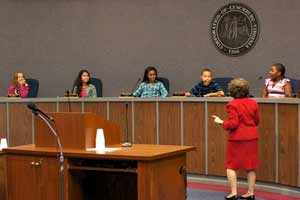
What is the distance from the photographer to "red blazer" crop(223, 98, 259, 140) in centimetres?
673

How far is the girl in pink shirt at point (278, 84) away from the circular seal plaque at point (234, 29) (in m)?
2.07

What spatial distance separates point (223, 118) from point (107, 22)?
4.59m

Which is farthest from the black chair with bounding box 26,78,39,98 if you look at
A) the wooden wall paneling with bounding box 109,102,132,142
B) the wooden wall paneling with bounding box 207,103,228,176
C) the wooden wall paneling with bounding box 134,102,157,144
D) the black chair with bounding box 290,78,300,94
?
the black chair with bounding box 290,78,300,94

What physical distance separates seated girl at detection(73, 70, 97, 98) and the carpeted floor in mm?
2582

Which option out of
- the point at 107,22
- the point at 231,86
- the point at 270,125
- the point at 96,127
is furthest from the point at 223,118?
the point at 107,22

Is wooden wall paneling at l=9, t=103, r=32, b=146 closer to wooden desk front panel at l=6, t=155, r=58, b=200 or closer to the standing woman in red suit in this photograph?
the standing woman in red suit

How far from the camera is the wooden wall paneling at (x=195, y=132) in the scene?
8367 mm

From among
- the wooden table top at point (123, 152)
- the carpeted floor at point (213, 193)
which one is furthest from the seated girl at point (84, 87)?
the wooden table top at point (123, 152)

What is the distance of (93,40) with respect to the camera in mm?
12117

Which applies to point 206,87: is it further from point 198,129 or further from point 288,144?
point 288,144

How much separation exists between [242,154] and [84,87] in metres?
3.91

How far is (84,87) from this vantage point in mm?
10102

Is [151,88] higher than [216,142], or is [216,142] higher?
[151,88]

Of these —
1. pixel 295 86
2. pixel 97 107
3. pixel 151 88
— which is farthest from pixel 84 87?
pixel 295 86
